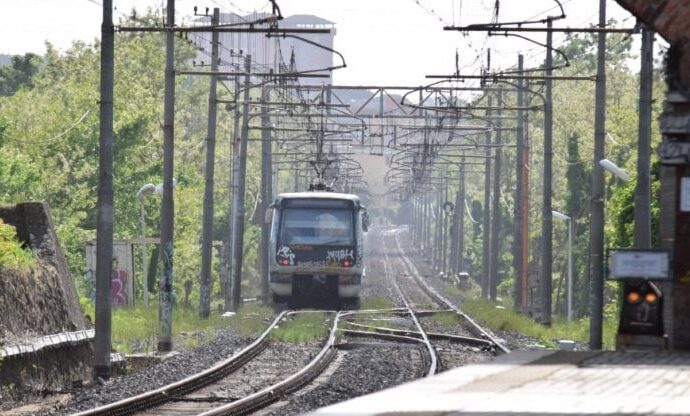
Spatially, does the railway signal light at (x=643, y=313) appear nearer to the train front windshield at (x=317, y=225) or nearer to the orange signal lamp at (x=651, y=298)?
the orange signal lamp at (x=651, y=298)

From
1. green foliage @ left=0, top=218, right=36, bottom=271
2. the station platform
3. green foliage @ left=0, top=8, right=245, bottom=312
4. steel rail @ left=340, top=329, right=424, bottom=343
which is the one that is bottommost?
steel rail @ left=340, top=329, right=424, bottom=343

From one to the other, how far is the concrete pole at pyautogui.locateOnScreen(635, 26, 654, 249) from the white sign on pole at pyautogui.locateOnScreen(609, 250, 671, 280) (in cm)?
846

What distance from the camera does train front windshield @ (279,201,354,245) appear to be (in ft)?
139

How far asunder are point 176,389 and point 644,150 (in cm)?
921

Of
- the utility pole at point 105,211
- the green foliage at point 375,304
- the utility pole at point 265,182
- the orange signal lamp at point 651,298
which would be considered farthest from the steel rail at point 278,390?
the utility pole at point 265,182

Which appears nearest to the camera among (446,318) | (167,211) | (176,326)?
(167,211)

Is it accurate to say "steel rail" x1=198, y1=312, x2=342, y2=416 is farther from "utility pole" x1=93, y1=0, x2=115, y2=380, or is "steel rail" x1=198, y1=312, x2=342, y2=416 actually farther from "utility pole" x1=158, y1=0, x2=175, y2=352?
"utility pole" x1=93, y1=0, x2=115, y2=380

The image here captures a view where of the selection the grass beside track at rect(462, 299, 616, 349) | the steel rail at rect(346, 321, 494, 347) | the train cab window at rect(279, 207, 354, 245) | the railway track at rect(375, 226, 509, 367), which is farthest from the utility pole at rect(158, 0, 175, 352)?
the train cab window at rect(279, 207, 354, 245)

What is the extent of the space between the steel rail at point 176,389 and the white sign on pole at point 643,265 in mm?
5711

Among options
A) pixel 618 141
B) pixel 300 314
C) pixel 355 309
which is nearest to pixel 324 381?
pixel 300 314

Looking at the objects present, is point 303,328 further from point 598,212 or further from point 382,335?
point 598,212

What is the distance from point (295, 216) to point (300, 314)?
105 inches

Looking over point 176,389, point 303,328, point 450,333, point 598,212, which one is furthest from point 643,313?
point 450,333

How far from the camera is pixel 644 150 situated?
1021 inches
